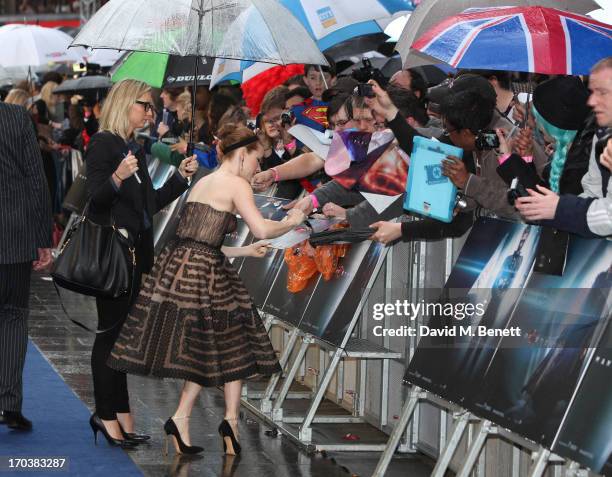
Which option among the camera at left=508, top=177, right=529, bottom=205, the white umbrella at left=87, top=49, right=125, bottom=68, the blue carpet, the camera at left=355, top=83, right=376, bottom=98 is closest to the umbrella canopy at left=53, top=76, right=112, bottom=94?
the white umbrella at left=87, top=49, right=125, bottom=68

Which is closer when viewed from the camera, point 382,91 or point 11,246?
point 382,91

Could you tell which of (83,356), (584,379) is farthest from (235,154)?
(83,356)

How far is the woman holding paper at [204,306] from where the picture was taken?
24.1 ft

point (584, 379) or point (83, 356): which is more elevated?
point (584, 379)

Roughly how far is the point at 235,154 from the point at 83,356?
403cm

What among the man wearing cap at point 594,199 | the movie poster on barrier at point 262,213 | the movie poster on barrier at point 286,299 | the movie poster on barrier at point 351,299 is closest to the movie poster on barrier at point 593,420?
the man wearing cap at point 594,199

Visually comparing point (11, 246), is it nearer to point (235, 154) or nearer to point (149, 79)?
point (235, 154)

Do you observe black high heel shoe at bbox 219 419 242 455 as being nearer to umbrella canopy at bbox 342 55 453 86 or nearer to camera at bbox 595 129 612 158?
camera at bbox 595 129 612 158

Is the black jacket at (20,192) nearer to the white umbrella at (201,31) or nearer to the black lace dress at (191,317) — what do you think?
the white umbrella at (201,31)

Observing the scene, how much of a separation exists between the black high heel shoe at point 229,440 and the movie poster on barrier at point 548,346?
2125 mm

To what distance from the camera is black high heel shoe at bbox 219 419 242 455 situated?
25.1 ft

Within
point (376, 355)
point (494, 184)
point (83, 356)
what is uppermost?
point (494, 184)

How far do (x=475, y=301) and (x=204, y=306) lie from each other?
5.69ft

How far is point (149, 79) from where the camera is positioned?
11.6 m
